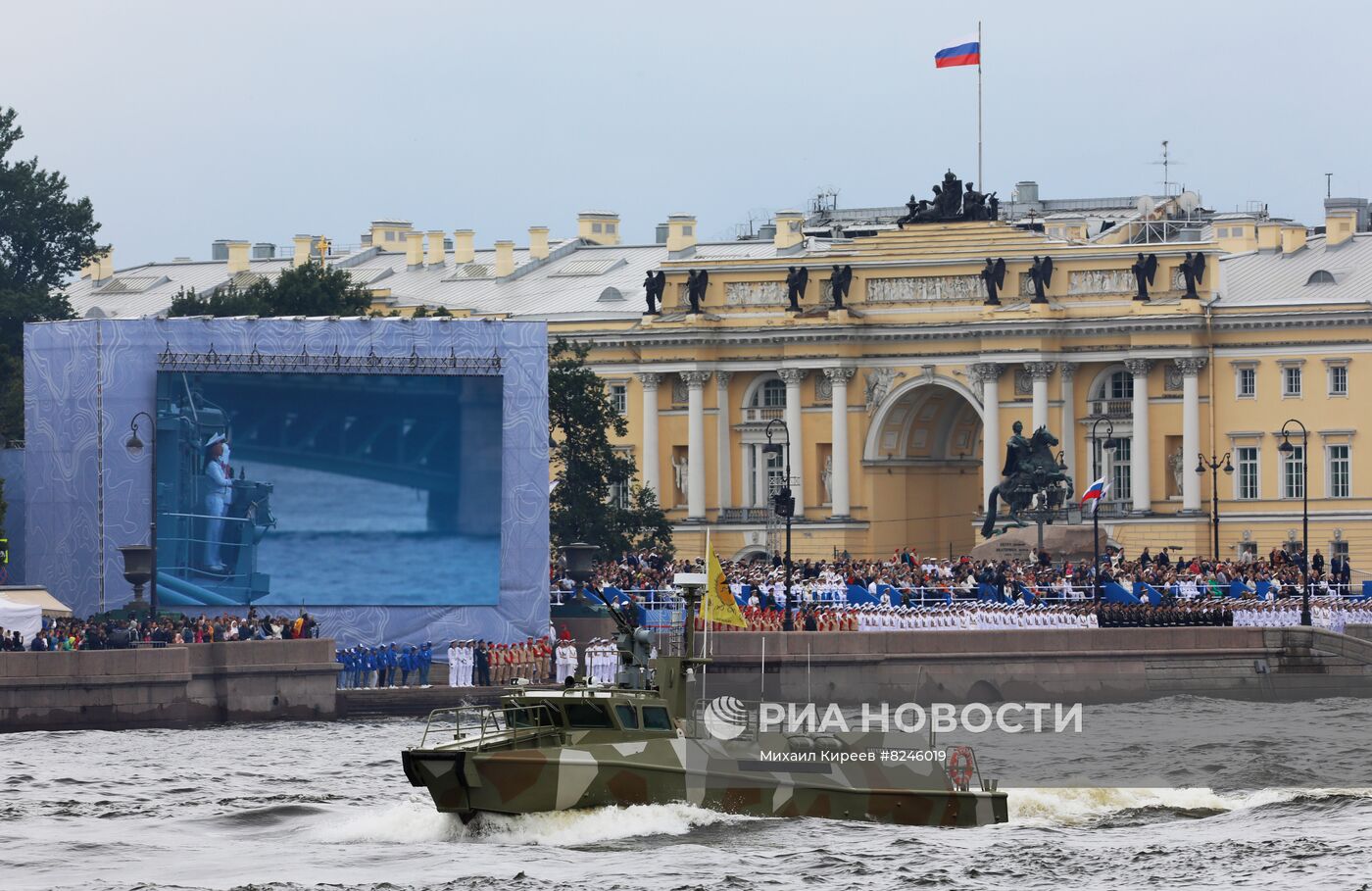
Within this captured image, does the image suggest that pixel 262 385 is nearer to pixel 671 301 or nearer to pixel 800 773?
pixel 800 773

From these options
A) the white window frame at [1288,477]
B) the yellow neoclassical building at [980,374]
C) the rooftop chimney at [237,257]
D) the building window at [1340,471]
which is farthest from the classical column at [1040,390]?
the rooftop chimney at [237,257]

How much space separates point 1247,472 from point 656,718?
58176 mm

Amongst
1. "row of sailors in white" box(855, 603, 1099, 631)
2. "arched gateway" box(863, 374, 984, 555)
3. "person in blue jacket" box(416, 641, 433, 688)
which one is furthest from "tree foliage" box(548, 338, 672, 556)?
"person in blue jacket" box(416, 641, 433, 688)

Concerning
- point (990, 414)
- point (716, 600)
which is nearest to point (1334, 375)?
point (990, 414)

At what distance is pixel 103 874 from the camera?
40.9 m

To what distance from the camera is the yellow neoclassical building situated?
9719cm

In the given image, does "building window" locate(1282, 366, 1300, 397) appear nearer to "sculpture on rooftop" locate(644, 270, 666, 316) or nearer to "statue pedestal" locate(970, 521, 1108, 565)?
"statue pedestal" locate(970, 521, 1108, 565)

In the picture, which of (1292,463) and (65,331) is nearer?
(65,331)

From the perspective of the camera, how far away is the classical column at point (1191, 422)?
98.0 metres

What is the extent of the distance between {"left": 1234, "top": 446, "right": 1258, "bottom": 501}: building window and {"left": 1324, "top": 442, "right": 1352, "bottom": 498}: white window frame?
205cm

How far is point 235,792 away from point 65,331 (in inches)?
879

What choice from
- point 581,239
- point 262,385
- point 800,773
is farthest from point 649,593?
point 581,239

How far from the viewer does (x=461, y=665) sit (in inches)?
2660

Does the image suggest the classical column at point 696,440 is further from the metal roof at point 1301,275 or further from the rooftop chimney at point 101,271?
the rooftop chimney at point 101,271
